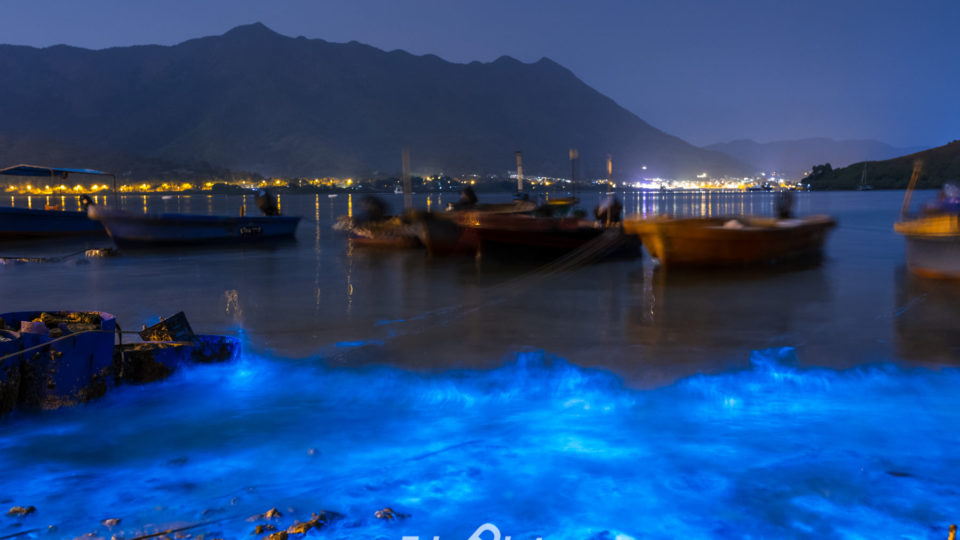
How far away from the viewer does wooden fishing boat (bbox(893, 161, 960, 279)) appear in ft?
51.7

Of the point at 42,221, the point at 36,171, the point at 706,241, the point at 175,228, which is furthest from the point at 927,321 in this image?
the point at 42,221

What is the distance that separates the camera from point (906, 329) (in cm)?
1145

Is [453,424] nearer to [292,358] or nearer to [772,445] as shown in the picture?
[772,445]

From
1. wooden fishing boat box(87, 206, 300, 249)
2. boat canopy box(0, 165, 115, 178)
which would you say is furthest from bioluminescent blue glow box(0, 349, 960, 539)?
boat canopy box(0, 165, 115, 178)

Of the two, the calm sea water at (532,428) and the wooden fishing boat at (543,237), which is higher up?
the wooden fishing boat at (543,237)

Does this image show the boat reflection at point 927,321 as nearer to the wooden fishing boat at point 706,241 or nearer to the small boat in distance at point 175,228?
the wooden fishing boat at point 706,241

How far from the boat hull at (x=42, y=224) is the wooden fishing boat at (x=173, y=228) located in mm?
6795

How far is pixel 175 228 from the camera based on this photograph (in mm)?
28094

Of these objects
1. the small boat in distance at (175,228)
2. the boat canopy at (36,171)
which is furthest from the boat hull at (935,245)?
the boat canopy at (36,171)

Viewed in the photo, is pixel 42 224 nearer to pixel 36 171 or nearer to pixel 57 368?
pixel 36 171

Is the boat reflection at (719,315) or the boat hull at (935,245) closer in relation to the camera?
the boat reflection at (719,315)

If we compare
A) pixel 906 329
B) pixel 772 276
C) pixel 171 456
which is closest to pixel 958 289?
pixel 772 276

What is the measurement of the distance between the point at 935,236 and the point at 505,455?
1493cm

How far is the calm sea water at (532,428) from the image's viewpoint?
497 centimetres
